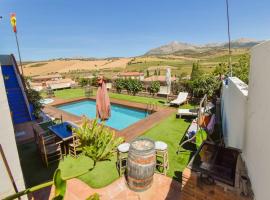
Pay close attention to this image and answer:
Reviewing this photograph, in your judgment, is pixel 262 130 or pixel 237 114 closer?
A: pixel 262 130

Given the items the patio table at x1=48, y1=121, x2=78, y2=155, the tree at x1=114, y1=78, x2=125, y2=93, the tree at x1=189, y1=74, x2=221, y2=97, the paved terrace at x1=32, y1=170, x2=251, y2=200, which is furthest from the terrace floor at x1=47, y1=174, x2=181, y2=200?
the tree at x1=114, y1=78, x2=125, y2=93

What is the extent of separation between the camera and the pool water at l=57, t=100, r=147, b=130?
13.7 m

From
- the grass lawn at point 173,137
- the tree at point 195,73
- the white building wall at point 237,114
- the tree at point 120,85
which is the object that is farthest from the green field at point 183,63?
the white building wall at point 237,114

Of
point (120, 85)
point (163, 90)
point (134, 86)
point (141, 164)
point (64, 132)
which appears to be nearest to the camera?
point (141, 164)

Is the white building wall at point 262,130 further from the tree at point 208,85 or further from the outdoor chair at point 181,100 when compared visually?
the tree at point 208,85

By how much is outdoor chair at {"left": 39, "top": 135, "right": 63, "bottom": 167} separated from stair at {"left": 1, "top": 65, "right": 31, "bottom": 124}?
642cm

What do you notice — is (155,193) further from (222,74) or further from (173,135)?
(222,74)

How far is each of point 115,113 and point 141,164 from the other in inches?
429

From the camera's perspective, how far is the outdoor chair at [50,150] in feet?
22.0

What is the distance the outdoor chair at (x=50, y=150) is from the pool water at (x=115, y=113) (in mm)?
6006

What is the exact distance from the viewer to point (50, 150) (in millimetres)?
6969

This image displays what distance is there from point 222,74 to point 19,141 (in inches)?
602

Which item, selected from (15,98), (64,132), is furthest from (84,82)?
(64,132)

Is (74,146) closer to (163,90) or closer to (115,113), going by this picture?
(115,113)
